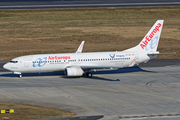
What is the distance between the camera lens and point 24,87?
182 feet

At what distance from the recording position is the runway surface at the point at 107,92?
42969 millimetres

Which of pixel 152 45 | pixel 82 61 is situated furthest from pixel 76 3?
pixel 82 61

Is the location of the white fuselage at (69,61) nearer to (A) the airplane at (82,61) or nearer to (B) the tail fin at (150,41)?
(A) the airplane at (82,61)

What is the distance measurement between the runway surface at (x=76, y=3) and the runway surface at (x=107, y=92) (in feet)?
239

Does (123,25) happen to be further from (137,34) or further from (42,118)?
(42,118)

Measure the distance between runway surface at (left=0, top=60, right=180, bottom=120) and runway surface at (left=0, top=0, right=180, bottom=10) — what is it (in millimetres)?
72734

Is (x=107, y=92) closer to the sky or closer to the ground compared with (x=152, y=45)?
closer to the ground

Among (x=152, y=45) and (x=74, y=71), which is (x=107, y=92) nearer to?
(x=74, y=71)

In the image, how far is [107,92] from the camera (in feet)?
172

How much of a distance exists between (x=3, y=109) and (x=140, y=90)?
2285 centimetres

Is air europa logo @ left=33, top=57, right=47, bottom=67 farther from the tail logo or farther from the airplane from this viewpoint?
the tail logo

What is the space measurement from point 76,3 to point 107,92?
319 feet

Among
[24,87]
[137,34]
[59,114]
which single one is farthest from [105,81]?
[137,34]

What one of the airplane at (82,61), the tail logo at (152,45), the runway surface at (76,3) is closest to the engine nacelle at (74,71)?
the airplane at (82,61)
